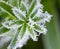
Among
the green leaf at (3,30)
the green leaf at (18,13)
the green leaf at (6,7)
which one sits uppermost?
the green leaf at (6,7)

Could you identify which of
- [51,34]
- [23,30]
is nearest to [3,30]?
[23,30]

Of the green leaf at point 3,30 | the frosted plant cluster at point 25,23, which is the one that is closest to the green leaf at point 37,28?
the frosted plant cluster at point 25,23

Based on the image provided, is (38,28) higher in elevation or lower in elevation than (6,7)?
lower

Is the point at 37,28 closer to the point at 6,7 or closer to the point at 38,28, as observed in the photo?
the point at 38,28

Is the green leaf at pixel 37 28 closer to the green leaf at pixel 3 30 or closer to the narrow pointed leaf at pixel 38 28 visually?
the narrow pointed leaf at pixel 38 28

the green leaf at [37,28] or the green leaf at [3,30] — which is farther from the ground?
the green leaf at [3,30]

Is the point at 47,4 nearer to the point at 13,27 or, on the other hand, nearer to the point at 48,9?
the point at 48,9
